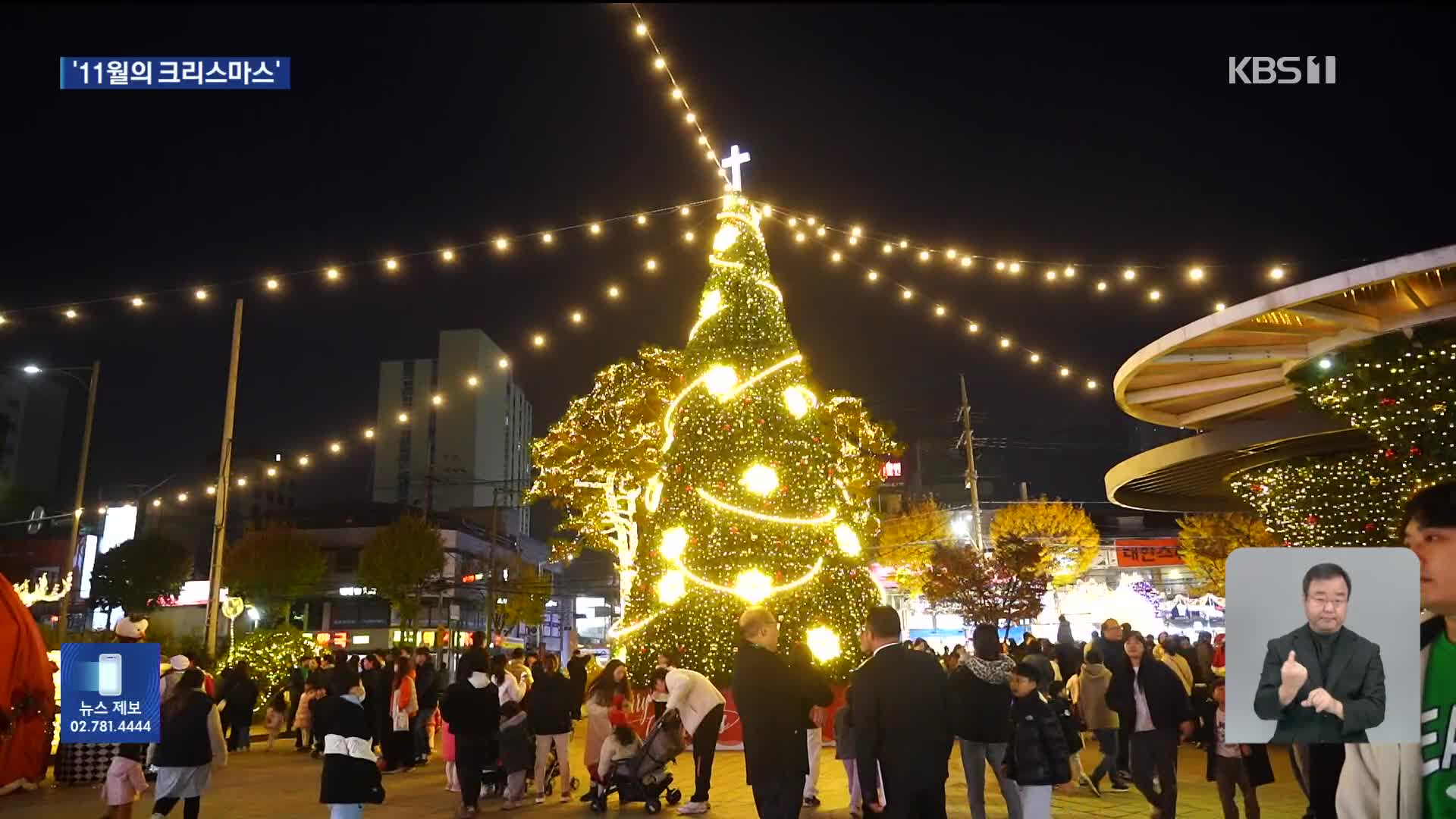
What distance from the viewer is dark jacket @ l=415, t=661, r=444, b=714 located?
13.9 m

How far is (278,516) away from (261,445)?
221 inches

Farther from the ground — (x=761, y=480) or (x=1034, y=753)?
(x=761, y=480)

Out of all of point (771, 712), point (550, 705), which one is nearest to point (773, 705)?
point (771, 712)

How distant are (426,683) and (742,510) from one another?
5394 millimetres

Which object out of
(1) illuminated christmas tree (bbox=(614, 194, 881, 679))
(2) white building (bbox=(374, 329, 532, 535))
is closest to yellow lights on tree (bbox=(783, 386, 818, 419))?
(1) illuminated christmas tree (bbox=(614, 194, 881, 679))

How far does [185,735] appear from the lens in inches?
290

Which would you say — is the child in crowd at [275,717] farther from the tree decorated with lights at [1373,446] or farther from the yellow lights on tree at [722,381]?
the tree decorated with lights at [1373,446]

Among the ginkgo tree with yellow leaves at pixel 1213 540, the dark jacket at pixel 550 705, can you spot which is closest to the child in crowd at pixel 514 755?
the dark jacket at pixel 550 705

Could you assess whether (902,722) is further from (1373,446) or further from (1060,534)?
(1060,534)

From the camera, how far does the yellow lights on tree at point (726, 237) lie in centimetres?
1553

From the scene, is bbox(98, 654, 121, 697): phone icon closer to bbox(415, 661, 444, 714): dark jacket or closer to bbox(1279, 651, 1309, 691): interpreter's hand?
bbox(415, 661, 444, 714): dark jacket

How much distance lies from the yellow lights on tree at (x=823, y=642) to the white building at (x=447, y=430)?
75.3 m

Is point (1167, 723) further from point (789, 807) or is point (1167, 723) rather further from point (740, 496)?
point (740, 496)

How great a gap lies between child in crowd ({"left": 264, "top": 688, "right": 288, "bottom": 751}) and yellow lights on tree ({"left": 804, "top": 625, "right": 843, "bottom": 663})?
9839 mm
